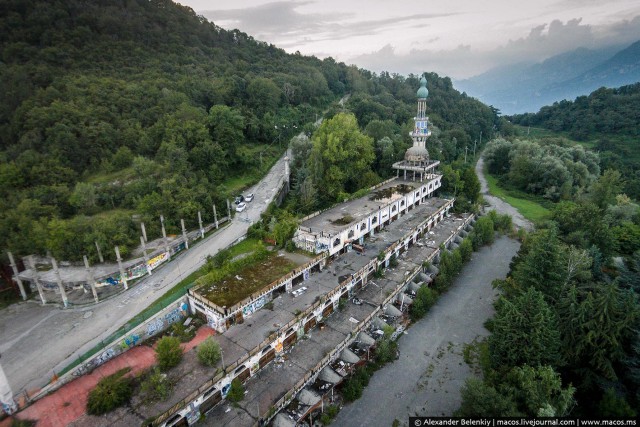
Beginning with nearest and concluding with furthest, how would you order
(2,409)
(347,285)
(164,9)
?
(2,409) → (347,285) → (164,9)

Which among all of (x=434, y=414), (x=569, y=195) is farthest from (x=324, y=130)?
(x=569, y=195)

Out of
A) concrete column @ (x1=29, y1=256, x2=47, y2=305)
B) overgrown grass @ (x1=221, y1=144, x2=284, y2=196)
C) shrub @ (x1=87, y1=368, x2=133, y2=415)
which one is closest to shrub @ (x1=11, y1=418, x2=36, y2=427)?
shrub @ (x1=87, y1=368, x2=133, y2=415)

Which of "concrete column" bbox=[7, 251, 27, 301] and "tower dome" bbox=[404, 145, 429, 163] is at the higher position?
"tower dome" bbox=[404, 145, 429, 163]

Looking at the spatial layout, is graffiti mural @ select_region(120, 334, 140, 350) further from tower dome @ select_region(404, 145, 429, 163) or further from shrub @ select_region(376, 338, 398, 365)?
tower dome @ select_region(404, 145, 429, 163)

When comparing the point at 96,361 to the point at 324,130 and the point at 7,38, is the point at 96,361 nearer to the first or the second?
the point at 324,130

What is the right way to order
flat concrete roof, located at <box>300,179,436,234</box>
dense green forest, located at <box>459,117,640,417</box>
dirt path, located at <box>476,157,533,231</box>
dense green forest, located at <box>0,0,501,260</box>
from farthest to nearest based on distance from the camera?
1. dirt path, located at <box>476,157,533,231</box>
2. dense green forest, located at <box>0,0,501,260</box>
3. flat concrete roof, located at <box>300,179,436,234</box>
4. dense green forest, located at <box>459,117,640,417</box>

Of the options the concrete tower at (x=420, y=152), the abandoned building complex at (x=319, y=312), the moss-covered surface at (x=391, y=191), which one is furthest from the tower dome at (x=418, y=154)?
the abandoned building complex at (x=319, y=312)
